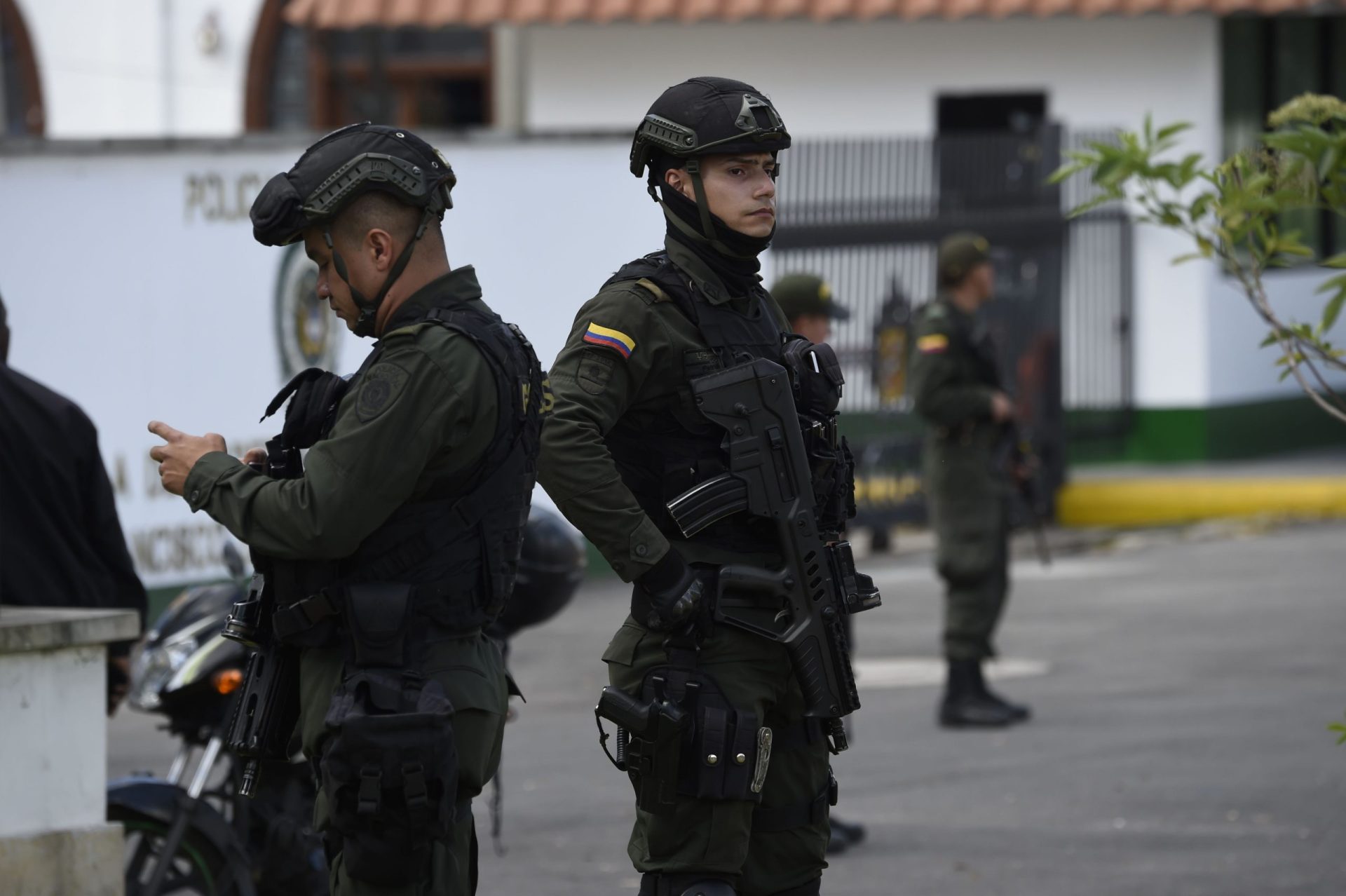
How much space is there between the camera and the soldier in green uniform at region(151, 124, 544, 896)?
3.71m

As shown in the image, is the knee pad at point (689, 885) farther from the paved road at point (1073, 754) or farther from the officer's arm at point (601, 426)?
the paved road at point (1073, 754)

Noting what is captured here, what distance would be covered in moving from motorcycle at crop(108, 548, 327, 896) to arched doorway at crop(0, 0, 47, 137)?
15.4m

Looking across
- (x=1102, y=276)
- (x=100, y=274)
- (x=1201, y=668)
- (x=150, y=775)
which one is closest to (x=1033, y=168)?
(x=1102, y=276)

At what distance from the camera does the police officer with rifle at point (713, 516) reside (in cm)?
430

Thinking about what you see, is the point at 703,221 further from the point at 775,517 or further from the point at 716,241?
the point at 775,517

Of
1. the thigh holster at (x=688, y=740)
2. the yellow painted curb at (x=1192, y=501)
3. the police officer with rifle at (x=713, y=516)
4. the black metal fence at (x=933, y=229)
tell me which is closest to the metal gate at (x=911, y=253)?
the black metal fence at (x=933, y=229)

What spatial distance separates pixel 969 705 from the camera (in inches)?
343

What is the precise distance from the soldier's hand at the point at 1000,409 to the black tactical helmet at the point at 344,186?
193 inches

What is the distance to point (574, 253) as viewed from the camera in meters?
12.5

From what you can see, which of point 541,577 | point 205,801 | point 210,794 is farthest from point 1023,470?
point 205,801

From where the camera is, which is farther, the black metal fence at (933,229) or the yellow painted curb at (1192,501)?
the yellow painted curb at (1192,501)

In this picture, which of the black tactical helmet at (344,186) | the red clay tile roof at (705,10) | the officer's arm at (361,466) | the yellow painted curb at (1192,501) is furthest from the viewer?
the red clay tile roof at (705,10)

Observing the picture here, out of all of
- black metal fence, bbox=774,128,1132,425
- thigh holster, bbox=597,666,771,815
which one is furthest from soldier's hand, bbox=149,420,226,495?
black metal fence, bbox=774,128,1132,425

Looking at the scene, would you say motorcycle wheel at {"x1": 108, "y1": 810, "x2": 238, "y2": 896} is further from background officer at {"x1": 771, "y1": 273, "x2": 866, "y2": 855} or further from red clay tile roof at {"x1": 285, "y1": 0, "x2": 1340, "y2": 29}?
red clay tile roof at {"x1": 285, "y1": 0, "x2": 1340, "y2": 29}
